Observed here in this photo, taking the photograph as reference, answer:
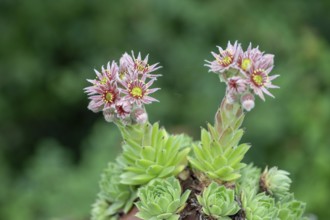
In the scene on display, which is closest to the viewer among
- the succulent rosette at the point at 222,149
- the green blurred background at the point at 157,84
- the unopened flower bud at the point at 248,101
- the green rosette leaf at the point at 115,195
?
the unopened flower bud at the point at 248,101

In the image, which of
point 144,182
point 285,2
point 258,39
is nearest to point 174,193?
point 144,182

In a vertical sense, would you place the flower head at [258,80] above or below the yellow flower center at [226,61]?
below

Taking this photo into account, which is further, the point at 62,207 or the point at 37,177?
the point at 37,177

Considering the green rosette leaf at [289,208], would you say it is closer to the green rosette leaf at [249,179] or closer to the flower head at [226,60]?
the green rosette leaf at [249,179]

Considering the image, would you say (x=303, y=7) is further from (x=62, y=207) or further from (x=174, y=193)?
(x=174, y=193)

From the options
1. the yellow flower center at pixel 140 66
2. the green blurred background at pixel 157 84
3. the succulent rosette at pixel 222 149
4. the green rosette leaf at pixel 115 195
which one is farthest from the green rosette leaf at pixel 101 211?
the green blurred background at pixel 157 84

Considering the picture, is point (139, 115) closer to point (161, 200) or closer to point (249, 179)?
point (161, 200)

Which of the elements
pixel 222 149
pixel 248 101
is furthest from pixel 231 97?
pixel 222 149

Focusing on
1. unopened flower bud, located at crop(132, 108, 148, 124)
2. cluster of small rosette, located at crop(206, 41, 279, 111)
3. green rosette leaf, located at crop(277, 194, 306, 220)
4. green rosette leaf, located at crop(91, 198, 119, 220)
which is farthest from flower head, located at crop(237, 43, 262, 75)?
green rosette leaf, located at crop(91, 198, 119, 220)
